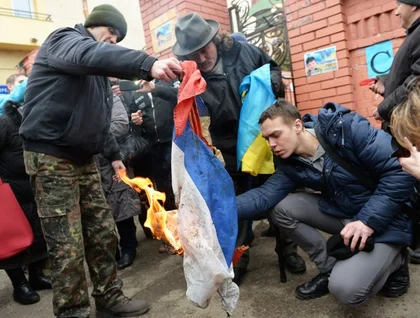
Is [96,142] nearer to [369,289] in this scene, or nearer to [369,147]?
[369,147]

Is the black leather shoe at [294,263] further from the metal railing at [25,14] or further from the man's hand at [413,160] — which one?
the metal railing at [25,14]

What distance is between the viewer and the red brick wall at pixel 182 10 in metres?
4.23

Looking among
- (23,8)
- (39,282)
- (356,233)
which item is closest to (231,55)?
(356,233)

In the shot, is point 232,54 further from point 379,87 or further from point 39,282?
point 39,282

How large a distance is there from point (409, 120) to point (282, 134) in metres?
0.98

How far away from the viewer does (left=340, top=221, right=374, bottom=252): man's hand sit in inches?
83.8

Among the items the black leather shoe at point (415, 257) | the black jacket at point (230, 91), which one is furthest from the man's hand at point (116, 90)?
the black leather shoe at point (415, 257)

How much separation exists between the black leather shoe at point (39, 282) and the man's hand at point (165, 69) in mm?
2432

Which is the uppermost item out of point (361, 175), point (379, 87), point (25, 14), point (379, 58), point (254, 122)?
point (25, 14)

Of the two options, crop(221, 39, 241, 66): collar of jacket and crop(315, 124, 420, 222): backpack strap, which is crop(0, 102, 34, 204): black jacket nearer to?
crop(221, 39, 241, 66): collar of jacket

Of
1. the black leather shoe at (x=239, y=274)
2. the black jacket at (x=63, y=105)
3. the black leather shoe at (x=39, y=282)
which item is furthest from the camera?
the black leather shoe at (x=39, y=282)

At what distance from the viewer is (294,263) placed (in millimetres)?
2855

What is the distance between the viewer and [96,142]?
230 centimetres

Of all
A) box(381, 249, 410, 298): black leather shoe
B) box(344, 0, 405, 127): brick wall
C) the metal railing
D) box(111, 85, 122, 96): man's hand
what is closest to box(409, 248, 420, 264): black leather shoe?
box(381, 249, 410, 298): black leather shoe
